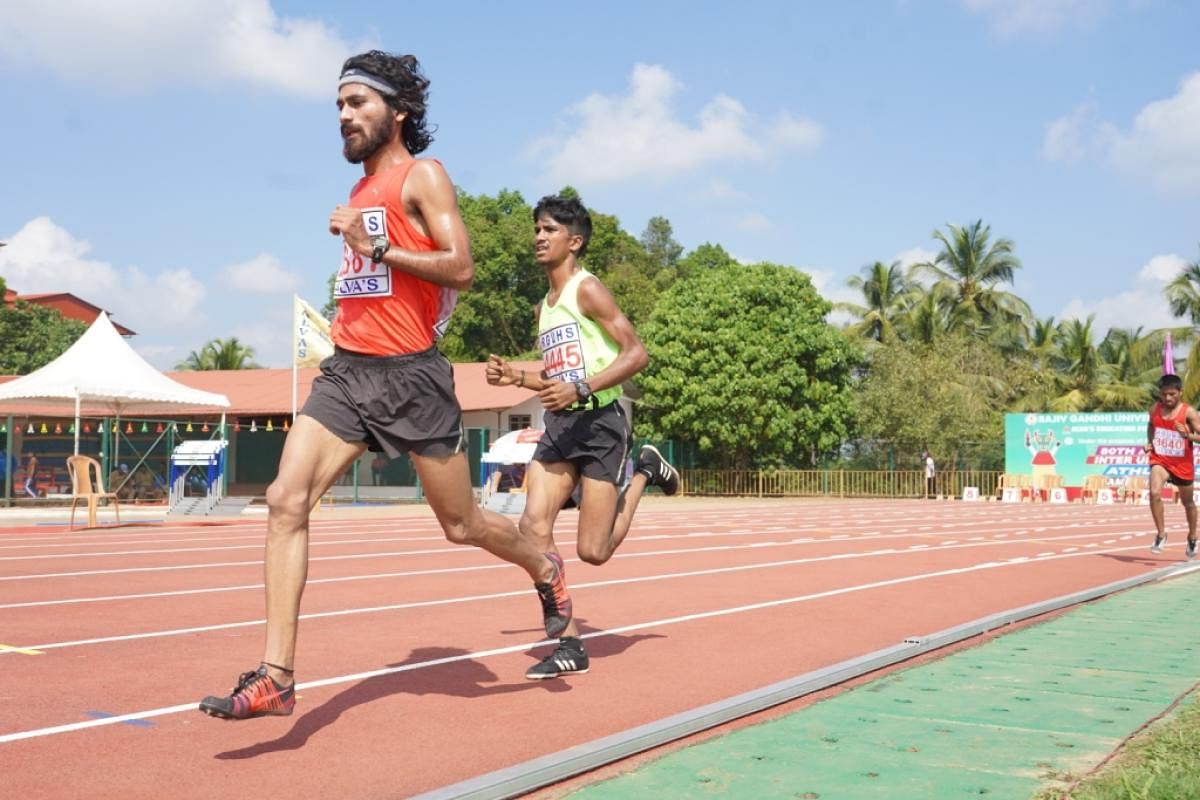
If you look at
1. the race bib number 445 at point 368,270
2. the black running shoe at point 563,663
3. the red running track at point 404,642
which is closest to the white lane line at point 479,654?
the red running track at point 404,642

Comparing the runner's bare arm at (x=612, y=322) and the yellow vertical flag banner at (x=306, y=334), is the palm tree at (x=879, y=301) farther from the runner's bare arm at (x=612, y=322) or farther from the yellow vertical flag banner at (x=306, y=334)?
the runner's bare arm at (x=612, y=322)

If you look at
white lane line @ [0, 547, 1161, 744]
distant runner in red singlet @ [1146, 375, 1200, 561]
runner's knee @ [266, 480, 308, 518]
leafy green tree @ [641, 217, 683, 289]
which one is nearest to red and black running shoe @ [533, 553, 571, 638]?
white lane line @ [0, 547, 1161, 744]

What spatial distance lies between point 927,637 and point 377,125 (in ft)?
12.4

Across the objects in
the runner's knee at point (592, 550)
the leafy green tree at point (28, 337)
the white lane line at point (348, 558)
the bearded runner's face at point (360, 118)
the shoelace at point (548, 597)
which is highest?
the leafy green tree at point (28, 337)

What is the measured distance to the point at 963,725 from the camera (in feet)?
14.9

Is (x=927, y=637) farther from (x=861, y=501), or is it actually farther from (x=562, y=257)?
(x=861, y=501)

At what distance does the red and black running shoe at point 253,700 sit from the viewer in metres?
3.71

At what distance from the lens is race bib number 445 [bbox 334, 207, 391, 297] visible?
4.43 metres

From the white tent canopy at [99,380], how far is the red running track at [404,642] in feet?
25.7

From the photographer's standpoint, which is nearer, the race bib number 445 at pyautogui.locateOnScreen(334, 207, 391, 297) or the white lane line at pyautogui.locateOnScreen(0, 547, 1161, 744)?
the white lane line at pyautogui.locateOnScreen(0, 547, 1161, 744)

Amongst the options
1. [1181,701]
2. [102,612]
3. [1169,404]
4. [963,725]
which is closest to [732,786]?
[963,725]

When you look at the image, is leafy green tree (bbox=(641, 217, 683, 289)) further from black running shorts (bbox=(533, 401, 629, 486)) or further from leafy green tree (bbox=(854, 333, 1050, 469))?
black running shorts (bbox=(533, 401, 629, 486))

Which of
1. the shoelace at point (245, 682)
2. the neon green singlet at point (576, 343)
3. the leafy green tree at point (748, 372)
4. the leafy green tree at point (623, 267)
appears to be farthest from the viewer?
the leafy green tree at point (623, 267)

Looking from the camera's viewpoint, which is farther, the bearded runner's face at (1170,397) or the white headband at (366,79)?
the bearded runner's face at (1170,397)
